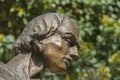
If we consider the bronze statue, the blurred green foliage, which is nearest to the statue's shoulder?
the bronze statue

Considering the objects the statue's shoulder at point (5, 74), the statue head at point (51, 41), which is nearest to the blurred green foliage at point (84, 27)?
the statue head at point (51, 41)

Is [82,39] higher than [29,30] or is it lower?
lower

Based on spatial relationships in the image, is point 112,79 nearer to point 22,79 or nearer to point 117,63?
point 117,63

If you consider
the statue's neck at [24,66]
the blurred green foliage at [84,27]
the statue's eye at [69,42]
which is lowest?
the blurred green foliage at [84,27]

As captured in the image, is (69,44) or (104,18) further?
(104,18)

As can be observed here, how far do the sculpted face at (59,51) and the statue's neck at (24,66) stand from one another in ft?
0.22

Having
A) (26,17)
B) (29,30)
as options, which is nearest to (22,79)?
(29,30)

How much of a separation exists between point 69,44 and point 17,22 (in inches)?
115

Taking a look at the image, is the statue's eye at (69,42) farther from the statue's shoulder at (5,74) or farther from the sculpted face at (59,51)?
the statue's shoulder at (5,74)

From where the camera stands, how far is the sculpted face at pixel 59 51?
3.68m

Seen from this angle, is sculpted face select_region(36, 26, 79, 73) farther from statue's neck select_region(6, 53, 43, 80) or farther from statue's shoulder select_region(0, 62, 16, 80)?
statue's shoulder select_region(0, 62, 16, 80)

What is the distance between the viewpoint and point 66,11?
22.5 feet

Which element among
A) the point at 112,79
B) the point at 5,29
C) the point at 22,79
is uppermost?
the point at 22,79

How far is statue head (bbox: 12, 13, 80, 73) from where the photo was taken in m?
3.68
